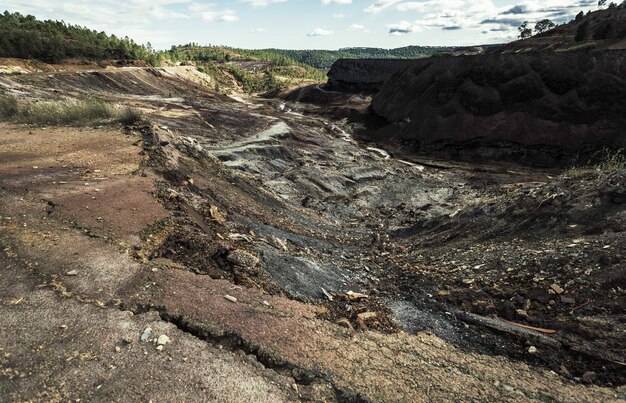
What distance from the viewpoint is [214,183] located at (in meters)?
14.3

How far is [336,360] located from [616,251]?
6677mm

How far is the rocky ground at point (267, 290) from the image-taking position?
4.60m

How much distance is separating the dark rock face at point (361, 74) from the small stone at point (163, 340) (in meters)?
57.4

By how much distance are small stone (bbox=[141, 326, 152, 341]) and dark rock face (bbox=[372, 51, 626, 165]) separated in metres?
31.7

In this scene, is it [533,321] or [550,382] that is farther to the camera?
[533,321]

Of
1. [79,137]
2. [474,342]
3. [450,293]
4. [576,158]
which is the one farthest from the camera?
[576,158]

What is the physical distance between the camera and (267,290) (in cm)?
699

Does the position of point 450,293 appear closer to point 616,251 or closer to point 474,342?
point 474,342

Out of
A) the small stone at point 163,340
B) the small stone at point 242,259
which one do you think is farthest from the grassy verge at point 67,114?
the small stone at point 163,340

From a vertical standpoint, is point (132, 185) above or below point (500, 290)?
above

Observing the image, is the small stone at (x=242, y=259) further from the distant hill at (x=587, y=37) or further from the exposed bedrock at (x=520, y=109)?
the distant hill at (x=587, y=37)

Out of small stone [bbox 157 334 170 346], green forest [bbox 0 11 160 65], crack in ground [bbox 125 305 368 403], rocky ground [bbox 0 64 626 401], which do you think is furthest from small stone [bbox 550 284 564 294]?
green forest [bbox 0 11 160 65]

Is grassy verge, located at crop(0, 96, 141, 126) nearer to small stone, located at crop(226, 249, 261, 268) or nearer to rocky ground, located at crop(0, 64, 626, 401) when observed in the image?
rocky ground, located at crop(0, 64, 626, 401)

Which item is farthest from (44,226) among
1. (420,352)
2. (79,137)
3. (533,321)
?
(533,321)
